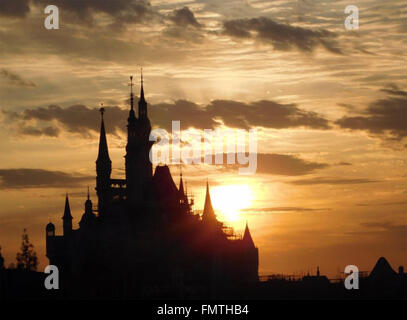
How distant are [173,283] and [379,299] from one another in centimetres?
2835

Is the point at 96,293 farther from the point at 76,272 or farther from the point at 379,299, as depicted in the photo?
the point at 379,299
